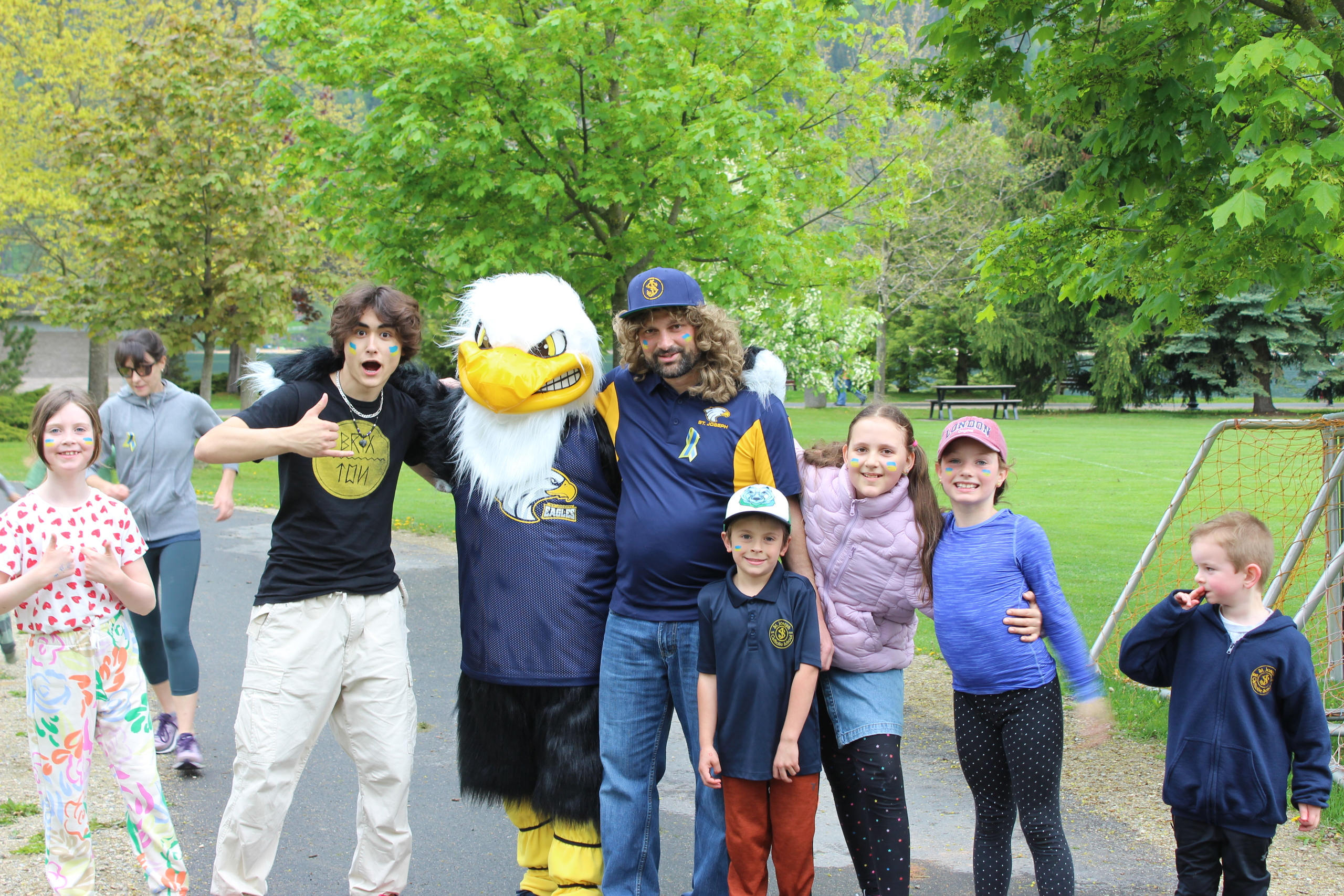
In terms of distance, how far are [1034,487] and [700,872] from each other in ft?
45.9

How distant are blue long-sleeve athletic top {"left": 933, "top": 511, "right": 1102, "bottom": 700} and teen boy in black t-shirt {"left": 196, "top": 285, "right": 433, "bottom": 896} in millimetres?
1801

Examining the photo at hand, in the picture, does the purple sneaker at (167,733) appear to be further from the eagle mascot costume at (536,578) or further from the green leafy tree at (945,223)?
the green leafy tree at (945,223)

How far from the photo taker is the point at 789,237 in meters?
10.5

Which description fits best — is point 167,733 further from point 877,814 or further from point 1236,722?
point 1236,722

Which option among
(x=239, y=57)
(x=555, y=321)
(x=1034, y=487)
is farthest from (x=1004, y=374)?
(x=555, y=321)

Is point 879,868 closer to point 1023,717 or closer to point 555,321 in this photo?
point 1023,717

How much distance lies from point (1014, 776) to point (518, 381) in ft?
6.50

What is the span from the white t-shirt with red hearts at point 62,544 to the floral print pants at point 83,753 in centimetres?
5

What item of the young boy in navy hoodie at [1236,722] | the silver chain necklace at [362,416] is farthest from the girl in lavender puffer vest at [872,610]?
the silver chain necklace at [362,416]

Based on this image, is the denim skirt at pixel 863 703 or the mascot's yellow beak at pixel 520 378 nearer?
the denim skirt at pixel 863 703

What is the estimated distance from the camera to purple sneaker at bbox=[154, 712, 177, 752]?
5129 mm

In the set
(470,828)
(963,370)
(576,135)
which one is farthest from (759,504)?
(963,370)

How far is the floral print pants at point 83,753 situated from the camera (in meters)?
3.42

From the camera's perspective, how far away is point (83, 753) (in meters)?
3.47
